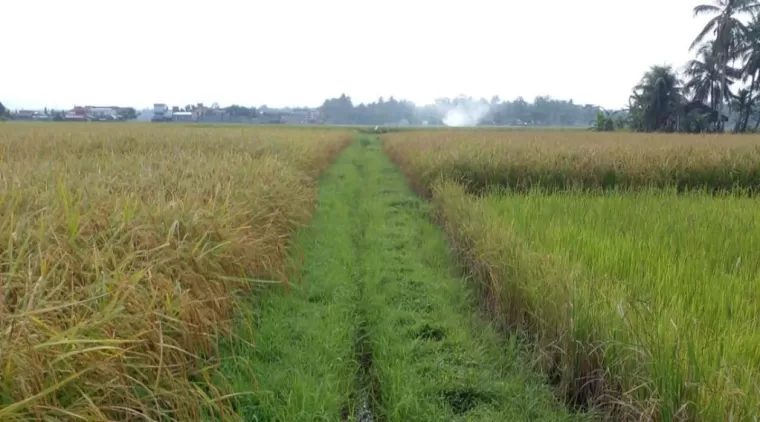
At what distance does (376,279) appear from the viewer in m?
5.10

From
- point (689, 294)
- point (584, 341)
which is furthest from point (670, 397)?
point (689, 294)

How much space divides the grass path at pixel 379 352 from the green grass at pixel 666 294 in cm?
59

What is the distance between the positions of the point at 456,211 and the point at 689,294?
10.8ft

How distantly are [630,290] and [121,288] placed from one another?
3051mm

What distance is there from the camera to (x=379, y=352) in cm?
359

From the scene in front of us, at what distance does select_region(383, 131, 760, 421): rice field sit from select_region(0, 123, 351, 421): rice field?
6.59ft

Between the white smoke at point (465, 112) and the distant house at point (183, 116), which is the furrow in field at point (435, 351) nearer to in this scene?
the distant house at point (183, 116)

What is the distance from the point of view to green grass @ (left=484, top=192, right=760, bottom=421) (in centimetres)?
212

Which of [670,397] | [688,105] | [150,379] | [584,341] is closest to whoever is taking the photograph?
[670,397]

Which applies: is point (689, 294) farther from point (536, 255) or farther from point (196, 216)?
point (196, 216)

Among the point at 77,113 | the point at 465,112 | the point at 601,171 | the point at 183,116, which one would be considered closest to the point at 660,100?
the point at 601,171

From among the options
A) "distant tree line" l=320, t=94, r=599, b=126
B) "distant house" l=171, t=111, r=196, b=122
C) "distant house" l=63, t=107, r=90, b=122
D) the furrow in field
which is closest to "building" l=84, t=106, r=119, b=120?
"distant house" l=63, t=107, r=90, b=122

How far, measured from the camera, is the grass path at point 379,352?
2.90 metres

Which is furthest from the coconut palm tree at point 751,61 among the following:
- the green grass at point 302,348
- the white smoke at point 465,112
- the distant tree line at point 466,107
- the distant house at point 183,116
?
the white smoke at point 465,112
